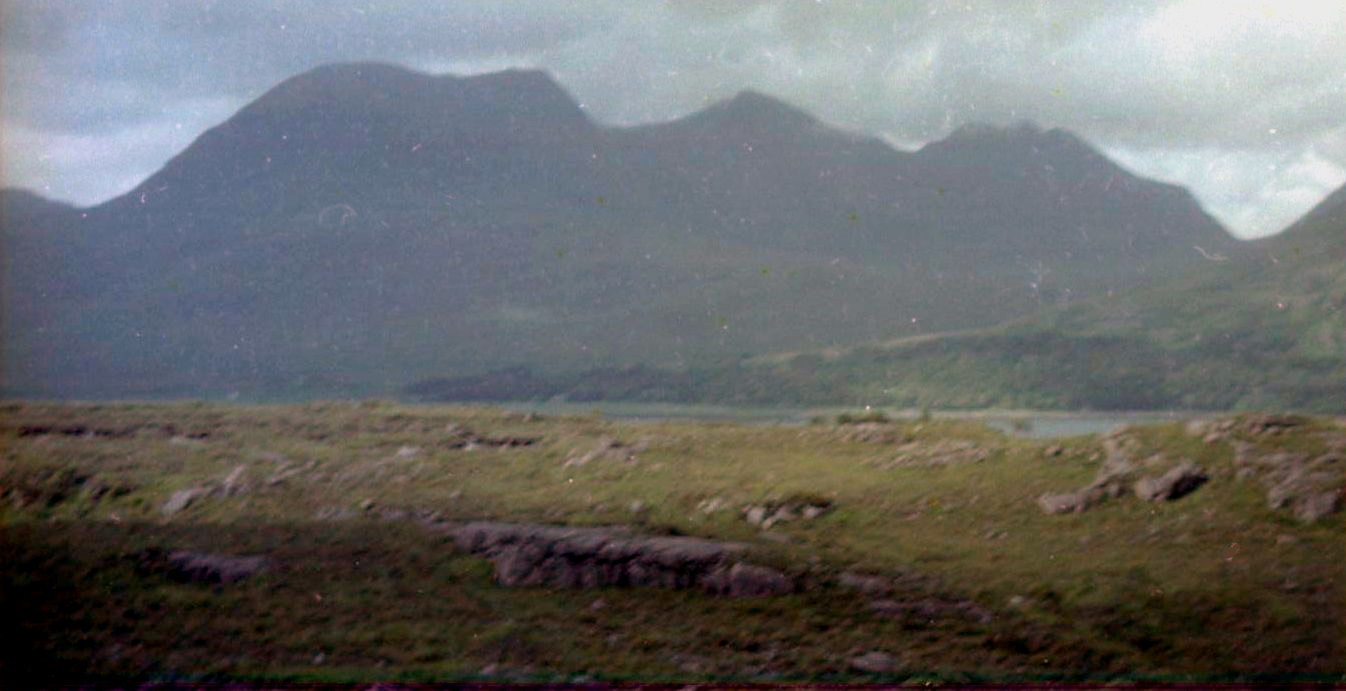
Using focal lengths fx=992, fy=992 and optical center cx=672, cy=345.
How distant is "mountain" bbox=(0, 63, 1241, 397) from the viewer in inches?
292

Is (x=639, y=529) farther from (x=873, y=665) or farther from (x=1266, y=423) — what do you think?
(x=1266, y=423)

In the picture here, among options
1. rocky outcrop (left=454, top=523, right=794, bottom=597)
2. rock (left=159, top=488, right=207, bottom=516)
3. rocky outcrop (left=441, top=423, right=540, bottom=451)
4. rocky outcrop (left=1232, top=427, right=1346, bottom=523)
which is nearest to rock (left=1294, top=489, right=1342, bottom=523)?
rocky outcrop (left=1232, top=427, right=1346, bottom=523)

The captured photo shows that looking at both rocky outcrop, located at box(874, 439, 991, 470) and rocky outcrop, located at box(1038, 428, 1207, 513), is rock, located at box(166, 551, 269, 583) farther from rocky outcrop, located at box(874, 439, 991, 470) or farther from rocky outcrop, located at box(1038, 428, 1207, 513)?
rocky outcrop, located at box(1038, 428, 1207, 513)

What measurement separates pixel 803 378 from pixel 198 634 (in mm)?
4406

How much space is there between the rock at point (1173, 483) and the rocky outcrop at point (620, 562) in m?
2.36

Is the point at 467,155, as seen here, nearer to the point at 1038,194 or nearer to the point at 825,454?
the point at 825,454

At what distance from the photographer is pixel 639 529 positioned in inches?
251

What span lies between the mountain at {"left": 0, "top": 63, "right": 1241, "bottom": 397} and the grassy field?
585mm

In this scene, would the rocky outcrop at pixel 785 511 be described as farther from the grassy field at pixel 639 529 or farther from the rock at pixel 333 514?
the rock at pixel 333 514

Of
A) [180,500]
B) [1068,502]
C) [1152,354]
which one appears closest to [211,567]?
[180,500]

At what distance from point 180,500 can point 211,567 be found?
68 centimetres

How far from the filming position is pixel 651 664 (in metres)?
5.77

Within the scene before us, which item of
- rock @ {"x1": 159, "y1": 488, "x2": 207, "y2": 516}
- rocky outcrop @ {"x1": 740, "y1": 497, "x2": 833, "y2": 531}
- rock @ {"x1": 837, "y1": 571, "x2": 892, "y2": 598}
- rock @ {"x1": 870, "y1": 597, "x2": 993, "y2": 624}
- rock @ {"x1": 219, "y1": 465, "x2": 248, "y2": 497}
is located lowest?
rock @ {"x1": 870, "y1": 597, "x2": 993, "y2": 624}

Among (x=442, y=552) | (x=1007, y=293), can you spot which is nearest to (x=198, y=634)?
(x=442, y=552)
